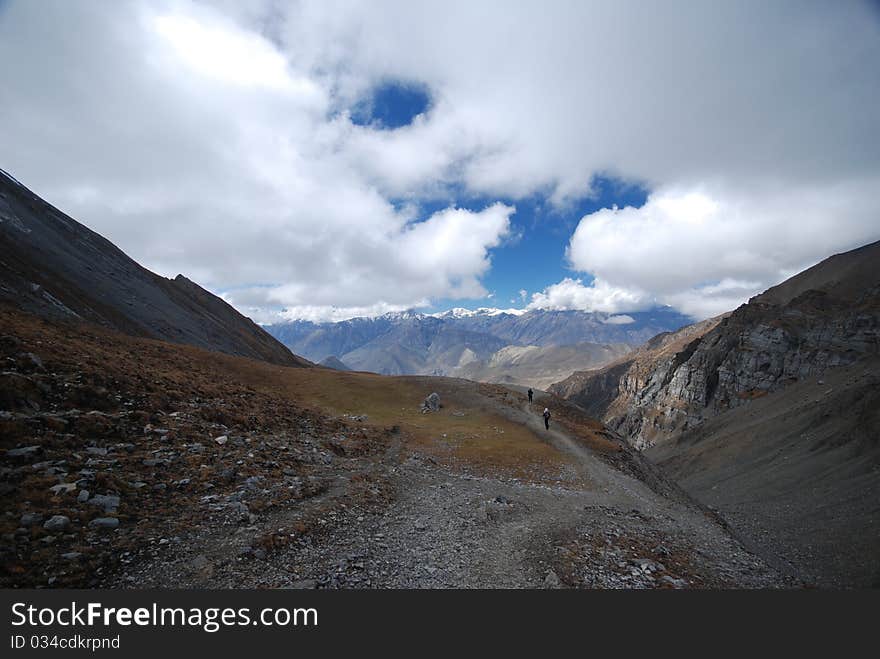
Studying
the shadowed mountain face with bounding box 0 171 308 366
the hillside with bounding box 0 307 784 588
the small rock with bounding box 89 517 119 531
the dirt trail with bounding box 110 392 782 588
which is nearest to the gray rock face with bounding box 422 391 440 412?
the hillside with bounding box 0 307 784 588

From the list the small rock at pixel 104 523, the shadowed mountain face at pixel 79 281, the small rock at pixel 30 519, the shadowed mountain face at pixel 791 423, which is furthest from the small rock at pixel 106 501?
the shadowed mountain face at pixel 791 423

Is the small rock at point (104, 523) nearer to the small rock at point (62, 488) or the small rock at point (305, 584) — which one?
the small rock at point (62, 488)

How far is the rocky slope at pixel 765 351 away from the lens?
9456 cm

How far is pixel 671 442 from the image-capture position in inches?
3809

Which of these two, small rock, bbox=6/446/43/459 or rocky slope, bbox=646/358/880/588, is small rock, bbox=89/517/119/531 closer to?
small rock, bbox=6/446/43/459

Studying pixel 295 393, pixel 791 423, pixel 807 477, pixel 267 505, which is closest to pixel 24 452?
pixel 267 505

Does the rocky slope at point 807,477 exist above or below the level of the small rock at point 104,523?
below

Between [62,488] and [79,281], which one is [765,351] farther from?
[79,281]

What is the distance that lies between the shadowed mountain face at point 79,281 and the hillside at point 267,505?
1968 cm

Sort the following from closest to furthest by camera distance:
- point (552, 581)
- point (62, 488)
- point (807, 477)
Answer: point (62, 488) < point (552, 581) < point (807, 477)

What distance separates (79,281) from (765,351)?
167 meters

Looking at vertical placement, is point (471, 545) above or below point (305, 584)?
below

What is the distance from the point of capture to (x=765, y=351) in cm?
11131

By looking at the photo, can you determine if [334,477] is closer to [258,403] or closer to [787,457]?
[258,403]
